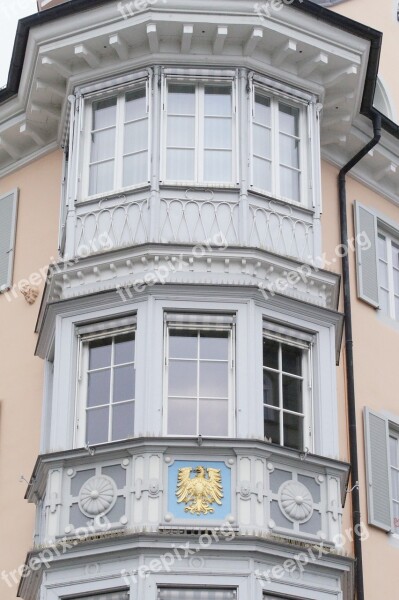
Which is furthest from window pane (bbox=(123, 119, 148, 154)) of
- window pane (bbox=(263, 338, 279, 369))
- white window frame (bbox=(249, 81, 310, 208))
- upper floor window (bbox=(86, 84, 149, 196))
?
window pane (bbox=(263, 338, 279, 369))

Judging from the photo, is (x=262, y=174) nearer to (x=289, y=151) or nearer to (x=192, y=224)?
(x=289, y=151)

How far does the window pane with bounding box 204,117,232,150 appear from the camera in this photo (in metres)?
23.1

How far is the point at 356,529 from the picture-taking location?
2320 cm

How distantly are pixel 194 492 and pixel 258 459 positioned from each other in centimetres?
99

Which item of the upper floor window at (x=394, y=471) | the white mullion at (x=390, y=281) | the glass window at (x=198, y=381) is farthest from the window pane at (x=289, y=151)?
the upper floor window at (x=394, y=471)

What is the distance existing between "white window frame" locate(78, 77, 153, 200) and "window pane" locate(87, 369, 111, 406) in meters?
2.81

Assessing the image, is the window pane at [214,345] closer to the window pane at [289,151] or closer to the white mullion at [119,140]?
the white mullion at [119,140]

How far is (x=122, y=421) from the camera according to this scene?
21.1 metres

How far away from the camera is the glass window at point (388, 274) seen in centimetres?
2630

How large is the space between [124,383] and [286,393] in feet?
7.53

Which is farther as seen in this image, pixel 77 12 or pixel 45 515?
pixel 77 12

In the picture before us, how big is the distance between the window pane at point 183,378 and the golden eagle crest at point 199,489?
4.16 ft

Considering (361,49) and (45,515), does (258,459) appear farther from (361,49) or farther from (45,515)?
(361,49)

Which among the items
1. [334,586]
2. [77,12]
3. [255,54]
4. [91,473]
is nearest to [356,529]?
[334,586]
